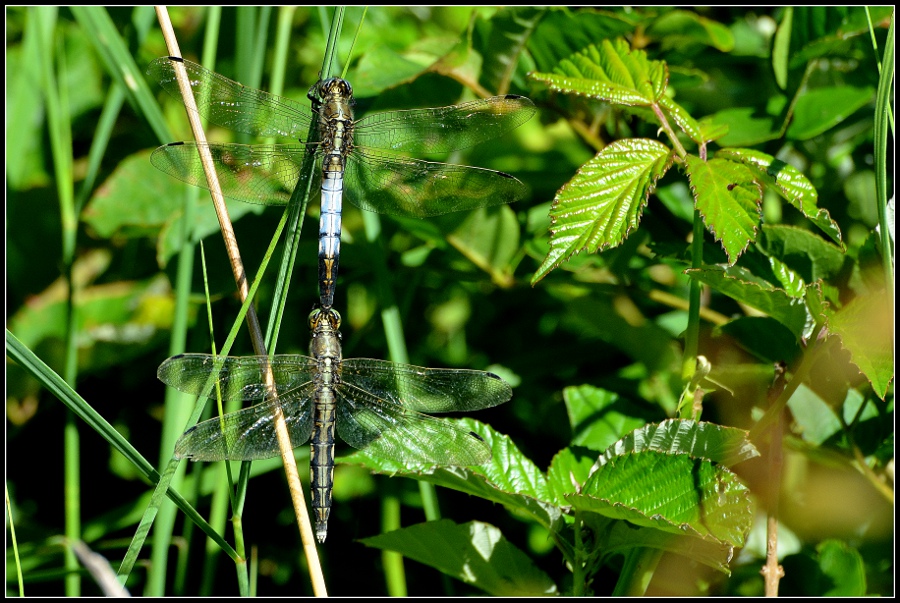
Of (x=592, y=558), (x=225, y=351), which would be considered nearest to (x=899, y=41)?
(x=592, y=558)

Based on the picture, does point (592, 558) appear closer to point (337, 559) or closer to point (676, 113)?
point (676, 113)

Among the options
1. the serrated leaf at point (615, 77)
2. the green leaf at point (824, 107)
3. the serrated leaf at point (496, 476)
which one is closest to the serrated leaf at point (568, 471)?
the serrated leaf at point (496, 476)

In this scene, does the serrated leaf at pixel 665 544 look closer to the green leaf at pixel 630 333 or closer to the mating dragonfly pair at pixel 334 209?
the mating dragonfly pair at pixel 334 209

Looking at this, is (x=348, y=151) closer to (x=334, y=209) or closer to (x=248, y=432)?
(x=334, y=209)

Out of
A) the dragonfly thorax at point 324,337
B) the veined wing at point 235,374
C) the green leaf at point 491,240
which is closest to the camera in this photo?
the veined wing at point 235,374

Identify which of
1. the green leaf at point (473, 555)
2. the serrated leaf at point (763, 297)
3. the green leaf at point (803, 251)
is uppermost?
the green leaf at point (803, 251)

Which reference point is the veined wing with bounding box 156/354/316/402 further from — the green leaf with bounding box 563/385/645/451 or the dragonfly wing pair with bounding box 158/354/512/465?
the green leaf with bounding box 563/385/645/451
